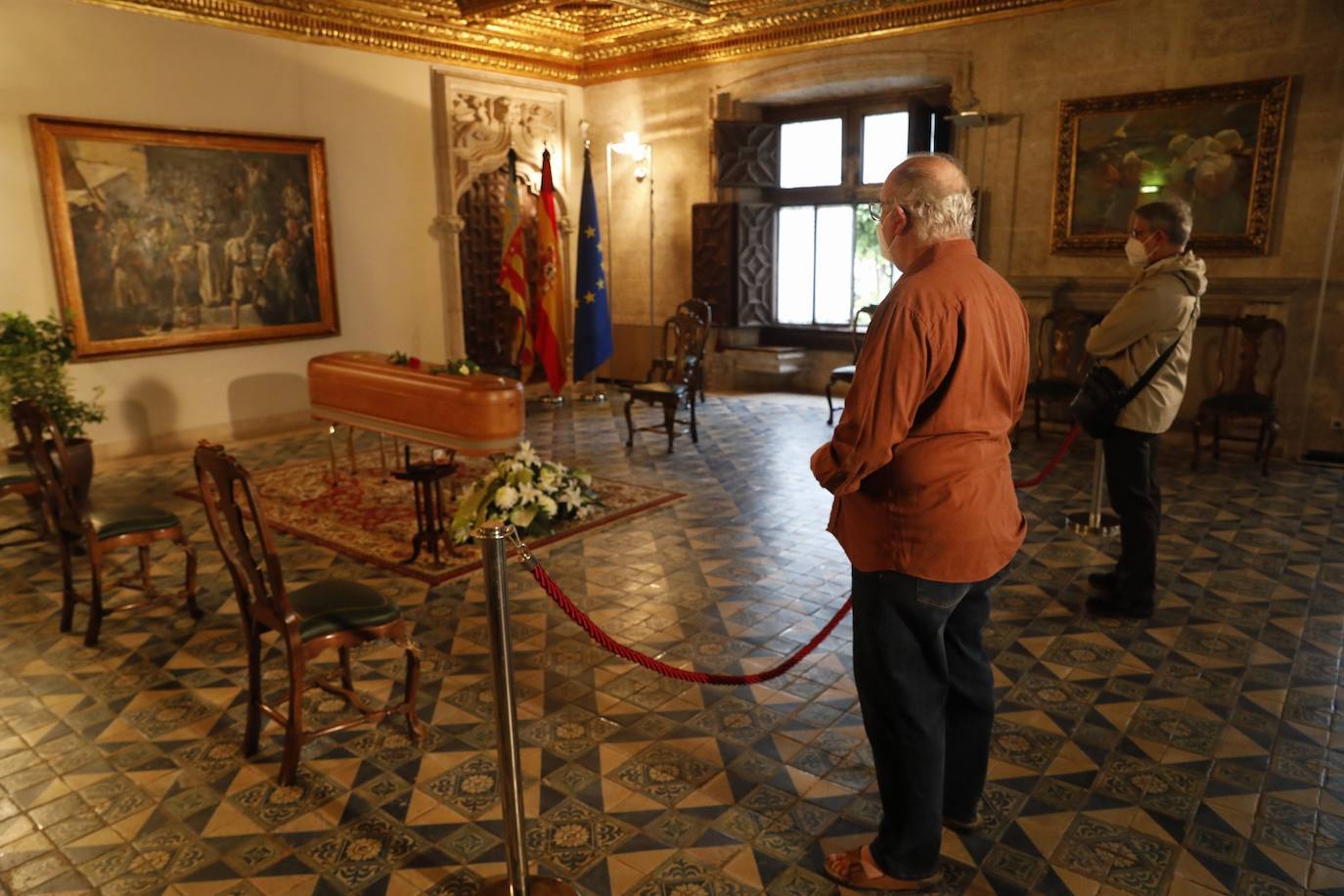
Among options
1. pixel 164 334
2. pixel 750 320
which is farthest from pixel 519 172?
pixel 164 334

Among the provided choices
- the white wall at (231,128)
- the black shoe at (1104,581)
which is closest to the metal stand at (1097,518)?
the black shoe at (1104,581)

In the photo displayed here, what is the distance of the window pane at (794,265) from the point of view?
10.5 meters

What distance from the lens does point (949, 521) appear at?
2.09m

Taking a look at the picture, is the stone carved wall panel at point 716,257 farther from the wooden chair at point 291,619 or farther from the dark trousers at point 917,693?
the dark trousers at point 917,693

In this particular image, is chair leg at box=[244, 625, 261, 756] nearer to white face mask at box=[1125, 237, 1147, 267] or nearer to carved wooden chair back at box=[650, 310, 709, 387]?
white face mask at box=[1125, 237, 1147, 267]

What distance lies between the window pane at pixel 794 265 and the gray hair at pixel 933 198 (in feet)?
28.2

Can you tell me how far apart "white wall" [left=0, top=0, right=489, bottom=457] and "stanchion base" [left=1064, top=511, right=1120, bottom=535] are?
22.1 feet

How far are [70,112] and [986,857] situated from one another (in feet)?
25.9

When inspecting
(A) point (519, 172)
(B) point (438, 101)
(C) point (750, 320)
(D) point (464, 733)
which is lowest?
(D) point (464, 733)

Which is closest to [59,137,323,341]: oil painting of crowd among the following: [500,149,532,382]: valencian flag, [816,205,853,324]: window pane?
[500,149,532,382]: valencian flag

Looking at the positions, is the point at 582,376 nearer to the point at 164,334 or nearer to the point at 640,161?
the point at 640,161

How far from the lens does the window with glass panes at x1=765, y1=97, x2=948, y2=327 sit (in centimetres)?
984

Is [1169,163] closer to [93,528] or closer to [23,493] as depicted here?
[93,528]

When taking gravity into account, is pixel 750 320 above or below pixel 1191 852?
above
